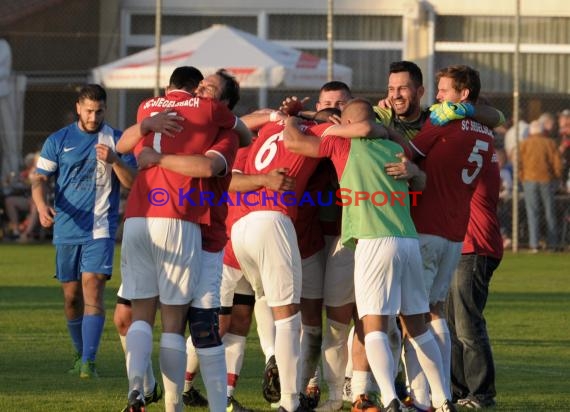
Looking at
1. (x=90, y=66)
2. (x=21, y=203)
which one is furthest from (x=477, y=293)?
(x=90, y=66)

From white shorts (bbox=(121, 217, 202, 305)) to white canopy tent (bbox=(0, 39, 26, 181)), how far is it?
1662 cm

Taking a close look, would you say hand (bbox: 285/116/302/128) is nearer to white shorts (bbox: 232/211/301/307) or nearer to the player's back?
the player's back

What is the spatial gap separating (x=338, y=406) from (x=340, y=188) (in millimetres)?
1547

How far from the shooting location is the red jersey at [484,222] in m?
9.53

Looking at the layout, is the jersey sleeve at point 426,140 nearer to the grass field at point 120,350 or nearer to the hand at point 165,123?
the hand at point 165,123

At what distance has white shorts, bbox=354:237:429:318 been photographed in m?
8.19

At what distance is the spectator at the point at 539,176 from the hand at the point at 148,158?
1478cm

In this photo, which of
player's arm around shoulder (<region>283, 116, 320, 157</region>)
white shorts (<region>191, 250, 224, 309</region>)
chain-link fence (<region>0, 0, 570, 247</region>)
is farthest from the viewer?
chain-link fence (<region>0, 0, 570, 247</region>)

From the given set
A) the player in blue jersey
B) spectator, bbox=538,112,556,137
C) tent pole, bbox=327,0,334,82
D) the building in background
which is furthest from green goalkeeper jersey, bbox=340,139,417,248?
the building in background

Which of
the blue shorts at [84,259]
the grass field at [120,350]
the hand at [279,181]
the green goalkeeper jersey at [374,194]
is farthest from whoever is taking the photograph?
the blue shorts at [84,259]

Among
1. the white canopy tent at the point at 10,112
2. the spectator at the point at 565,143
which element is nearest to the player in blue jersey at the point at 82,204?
the spectator at the point at 565,143

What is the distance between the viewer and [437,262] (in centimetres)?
872

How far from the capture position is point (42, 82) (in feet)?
84.7

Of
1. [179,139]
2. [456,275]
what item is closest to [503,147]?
[456,275]
